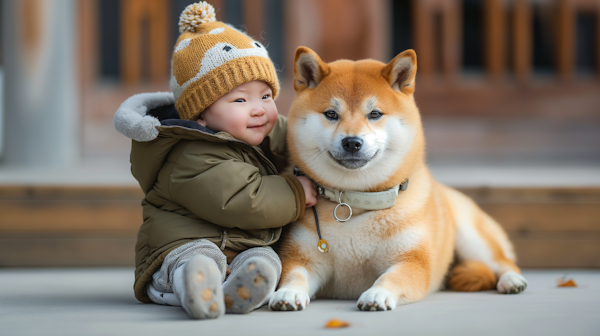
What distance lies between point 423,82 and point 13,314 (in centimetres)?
335

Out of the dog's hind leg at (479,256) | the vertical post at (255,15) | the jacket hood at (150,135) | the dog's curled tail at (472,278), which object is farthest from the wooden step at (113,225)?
the vertical post at (255,15)

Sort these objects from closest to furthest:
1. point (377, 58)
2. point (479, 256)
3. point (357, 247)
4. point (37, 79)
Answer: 1. point (357, 247)
2. point (479, 256)
3. point (37, 79)
4. point (377, 58)

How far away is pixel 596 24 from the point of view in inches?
166

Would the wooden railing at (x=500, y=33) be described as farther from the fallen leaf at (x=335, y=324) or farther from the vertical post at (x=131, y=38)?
the fallen leaf at (x=335, y=324)

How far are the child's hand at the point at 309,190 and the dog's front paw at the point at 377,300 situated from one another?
0.36m

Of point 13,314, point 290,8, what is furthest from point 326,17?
point 13,314

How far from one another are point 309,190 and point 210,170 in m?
0.34

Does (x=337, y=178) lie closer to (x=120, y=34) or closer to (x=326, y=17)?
(x=326, y=17)

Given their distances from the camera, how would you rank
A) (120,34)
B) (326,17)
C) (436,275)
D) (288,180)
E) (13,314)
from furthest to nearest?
A: 1. (120,34)
2. (326,17)
3. (436,275)
4. (288,180)
5. (13,314)

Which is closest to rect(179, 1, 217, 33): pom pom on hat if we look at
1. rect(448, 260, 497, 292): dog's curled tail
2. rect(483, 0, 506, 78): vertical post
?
rect(448, 260, 497, 292): dog's curled tail

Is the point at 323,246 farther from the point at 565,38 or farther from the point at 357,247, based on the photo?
the point at 565,38

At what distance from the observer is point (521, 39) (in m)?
4.15

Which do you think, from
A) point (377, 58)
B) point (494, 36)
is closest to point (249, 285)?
point (377, 58)

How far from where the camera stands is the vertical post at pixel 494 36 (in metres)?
4.16
